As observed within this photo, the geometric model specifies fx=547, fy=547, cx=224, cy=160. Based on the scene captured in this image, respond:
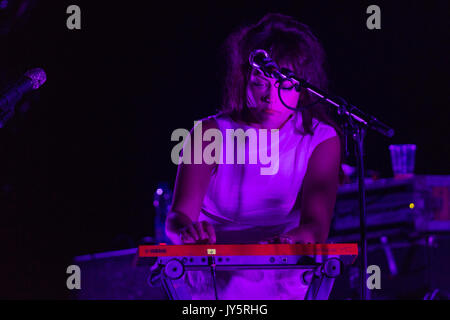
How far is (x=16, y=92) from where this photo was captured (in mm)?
2385

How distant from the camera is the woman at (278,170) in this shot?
2.96 meters

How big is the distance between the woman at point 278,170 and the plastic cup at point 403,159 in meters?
0.65

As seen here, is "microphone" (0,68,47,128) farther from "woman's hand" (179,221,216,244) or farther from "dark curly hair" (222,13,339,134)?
"dark curly hair" (222,13,339,134)

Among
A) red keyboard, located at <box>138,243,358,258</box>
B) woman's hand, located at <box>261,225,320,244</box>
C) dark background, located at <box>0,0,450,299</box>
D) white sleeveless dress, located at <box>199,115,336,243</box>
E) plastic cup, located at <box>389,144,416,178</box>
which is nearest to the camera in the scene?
red keyboard, located at <box>138,243,358,258</box>

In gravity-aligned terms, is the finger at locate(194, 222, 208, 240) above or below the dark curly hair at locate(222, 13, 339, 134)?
below

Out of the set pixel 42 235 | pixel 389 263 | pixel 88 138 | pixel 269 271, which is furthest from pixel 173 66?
pixel 389 263

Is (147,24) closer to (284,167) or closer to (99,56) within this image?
(99,56)

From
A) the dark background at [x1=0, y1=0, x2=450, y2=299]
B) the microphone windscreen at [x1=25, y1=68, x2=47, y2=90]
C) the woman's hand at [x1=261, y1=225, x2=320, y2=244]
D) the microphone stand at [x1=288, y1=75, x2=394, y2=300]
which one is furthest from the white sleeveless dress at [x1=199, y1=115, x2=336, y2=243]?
the microphone windscreen at [x1=25, y1=68, x2=47, y2=90]

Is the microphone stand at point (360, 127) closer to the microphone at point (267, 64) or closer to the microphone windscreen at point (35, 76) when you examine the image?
the microphone at point (267, 64)

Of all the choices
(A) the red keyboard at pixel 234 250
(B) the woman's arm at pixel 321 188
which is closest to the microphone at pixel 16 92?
(A) the red keyboard at pixel 234 250

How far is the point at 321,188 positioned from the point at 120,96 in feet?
4.56

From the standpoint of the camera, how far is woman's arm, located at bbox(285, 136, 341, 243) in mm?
2855

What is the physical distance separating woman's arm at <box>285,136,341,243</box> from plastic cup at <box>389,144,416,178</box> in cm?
64

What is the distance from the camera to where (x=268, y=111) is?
3.19 metres
